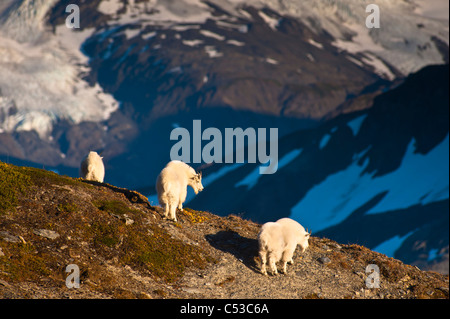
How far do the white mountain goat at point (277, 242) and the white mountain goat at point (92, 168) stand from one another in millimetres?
11765

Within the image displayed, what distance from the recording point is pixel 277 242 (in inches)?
1000

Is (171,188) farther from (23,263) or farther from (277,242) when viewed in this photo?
(23,263)

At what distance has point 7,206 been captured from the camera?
79.9ft

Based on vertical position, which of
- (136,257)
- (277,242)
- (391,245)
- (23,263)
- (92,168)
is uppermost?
(23,263)

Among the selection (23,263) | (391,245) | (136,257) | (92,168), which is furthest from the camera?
(391,245)

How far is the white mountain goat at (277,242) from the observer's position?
25.2 metres

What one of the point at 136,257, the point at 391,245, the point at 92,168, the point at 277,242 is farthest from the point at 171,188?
the point at 391,245

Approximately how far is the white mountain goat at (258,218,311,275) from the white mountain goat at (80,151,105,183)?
1176 centimetres

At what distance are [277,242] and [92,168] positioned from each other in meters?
12.7

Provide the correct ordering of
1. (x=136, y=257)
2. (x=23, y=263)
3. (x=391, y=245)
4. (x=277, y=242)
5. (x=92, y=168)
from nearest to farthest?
(x=23, y=263), (x=136, y=257), (x=277, y=242), (x=92, y=168), (x=391, y=245)

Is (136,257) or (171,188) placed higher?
(171,188)

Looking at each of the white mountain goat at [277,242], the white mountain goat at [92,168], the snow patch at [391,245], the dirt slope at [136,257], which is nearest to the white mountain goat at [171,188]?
the dirt slope at [136,257]

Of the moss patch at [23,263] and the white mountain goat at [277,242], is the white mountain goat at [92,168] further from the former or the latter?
the white mountain goat at [277,242]

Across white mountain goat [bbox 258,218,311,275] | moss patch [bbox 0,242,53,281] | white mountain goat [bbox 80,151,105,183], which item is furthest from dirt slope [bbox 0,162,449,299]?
white mountain goat [bbox 80,151,105,183]
